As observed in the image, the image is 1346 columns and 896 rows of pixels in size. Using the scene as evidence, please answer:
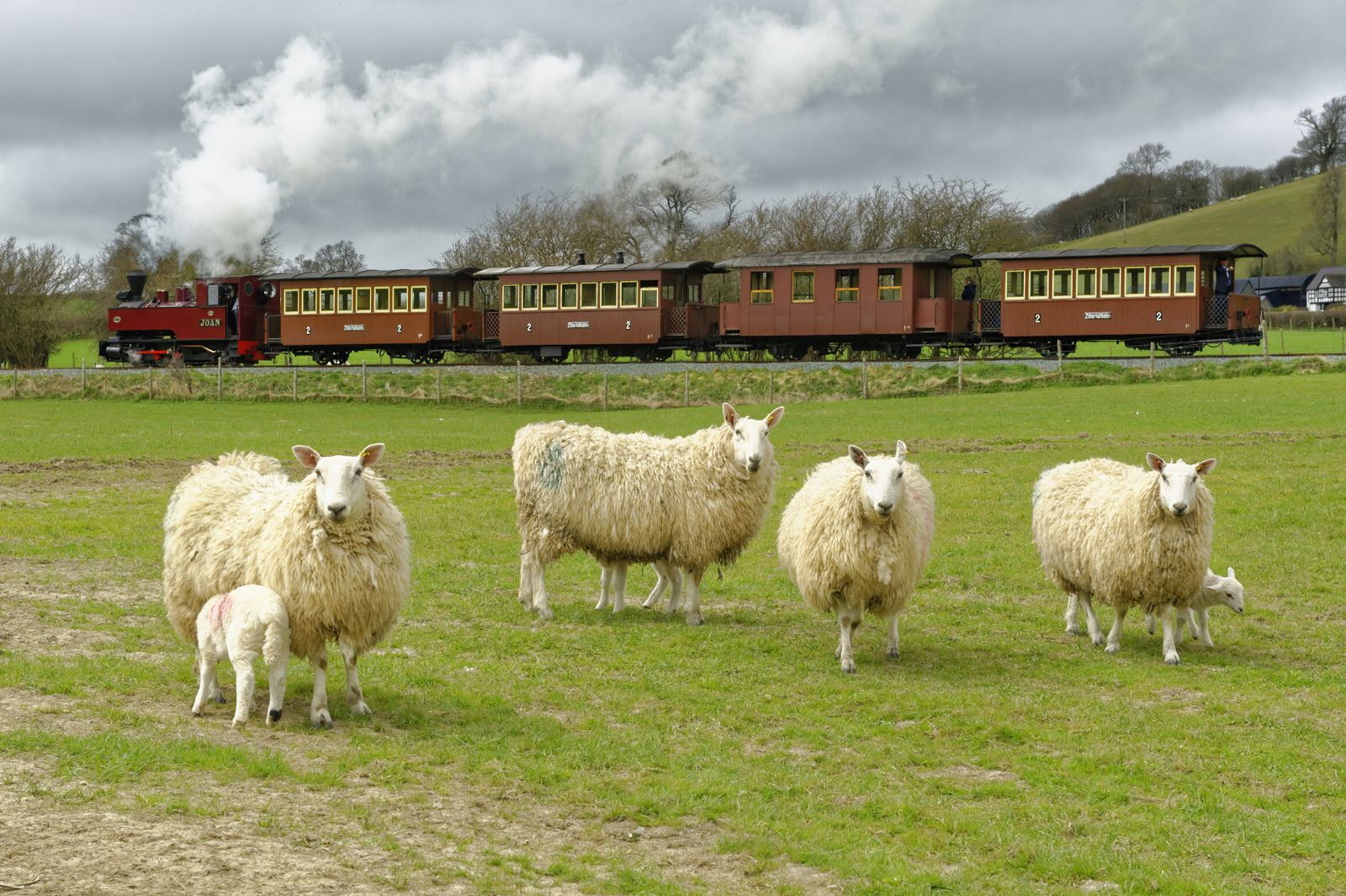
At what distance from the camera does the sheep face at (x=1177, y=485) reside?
9.77m

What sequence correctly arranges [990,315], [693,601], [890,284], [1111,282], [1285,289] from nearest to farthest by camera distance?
1. [693,601]
2. [1111,282]
3. [890,284]
4. [990,315]
5. [1285,289]

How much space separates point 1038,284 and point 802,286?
730 centimetres

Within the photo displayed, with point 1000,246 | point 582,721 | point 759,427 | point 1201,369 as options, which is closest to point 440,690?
point 582,721

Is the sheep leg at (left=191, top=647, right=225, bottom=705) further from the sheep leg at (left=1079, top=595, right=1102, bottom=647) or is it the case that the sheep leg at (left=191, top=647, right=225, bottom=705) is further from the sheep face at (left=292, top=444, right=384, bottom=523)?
the sheep leg at (left=1079, top=595, right=1102, bottom=647)

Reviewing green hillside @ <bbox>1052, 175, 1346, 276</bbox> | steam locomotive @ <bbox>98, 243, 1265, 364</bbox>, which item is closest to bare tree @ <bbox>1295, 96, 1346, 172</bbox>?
green hillside @ <bbox>1052, 175, 1346, 276</bbox>

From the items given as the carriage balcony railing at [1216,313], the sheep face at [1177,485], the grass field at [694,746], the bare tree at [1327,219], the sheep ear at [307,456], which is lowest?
the grass field at [694,746]

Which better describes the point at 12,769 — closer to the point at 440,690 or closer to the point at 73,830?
the point at 73,830

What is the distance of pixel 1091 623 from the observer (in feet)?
35.0

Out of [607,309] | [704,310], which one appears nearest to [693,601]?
[607,309]

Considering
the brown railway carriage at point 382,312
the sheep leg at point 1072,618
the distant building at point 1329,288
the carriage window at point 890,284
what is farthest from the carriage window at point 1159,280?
the distant building at point 1329,288

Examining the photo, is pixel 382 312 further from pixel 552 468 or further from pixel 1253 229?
pixel 1253 229

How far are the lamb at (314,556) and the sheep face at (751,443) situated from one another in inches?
150

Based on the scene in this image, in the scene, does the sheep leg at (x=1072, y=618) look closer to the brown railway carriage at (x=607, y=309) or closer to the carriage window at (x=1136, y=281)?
the carriage window at (x=1136, y=281)

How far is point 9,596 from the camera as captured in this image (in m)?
11.5
